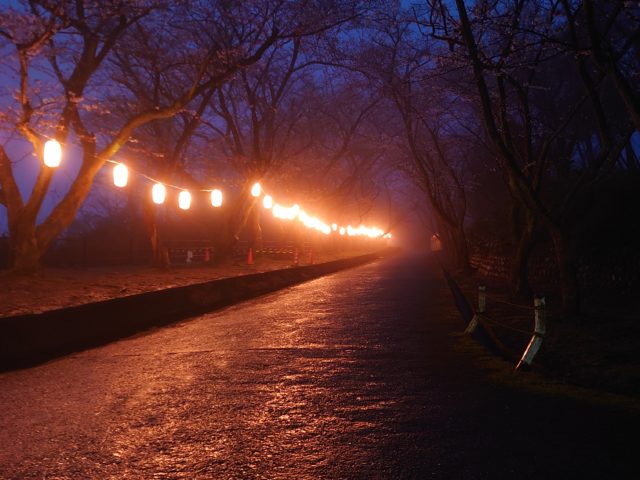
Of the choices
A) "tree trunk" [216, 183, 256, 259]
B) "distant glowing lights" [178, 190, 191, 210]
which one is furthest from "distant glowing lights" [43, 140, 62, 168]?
"tree trunk" [216, 183, 256, 259]

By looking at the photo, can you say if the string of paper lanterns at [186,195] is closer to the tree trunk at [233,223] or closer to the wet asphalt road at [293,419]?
the tree trunk at [233,223]

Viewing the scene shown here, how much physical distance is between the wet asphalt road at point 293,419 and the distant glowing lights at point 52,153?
7.99 metres

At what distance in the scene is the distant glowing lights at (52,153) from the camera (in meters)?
14.1

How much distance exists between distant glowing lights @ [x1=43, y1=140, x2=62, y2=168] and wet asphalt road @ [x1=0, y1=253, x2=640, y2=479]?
314 inches

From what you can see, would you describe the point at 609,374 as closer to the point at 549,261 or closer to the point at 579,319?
the point at 579,319

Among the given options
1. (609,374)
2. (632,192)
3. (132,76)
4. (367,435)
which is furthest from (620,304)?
(132,76)

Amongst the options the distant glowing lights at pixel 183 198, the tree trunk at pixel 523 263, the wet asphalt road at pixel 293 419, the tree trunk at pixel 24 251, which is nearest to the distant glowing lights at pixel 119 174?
the tree trunk at pixel 24 251

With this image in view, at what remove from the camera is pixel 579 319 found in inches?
415

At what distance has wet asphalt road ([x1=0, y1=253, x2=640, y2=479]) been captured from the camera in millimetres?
3783

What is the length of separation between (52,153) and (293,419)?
12469mm

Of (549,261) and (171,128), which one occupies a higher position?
(171,128)

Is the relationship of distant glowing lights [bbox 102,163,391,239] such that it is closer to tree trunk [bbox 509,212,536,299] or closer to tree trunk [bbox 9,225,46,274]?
tree trunk [bbox 9,225,46,274]

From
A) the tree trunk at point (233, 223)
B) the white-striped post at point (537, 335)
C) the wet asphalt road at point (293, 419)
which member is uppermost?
the tree trunk at point (233, 223)

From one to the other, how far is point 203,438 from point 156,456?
1.53ft
